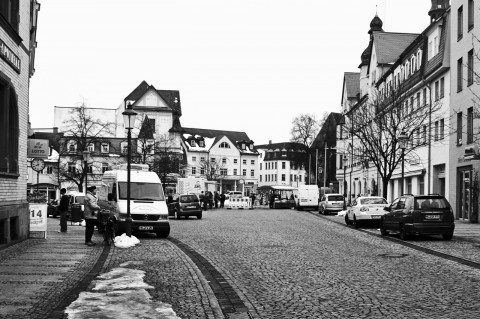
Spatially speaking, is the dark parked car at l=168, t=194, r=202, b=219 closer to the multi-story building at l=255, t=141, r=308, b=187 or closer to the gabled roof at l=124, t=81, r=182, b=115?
the gabled roof at l=124, t=81, r=182, b=115

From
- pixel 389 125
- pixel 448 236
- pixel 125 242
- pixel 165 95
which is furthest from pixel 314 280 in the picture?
pixel 165 95

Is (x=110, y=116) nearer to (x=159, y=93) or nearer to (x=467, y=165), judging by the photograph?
(x=159, y=93)

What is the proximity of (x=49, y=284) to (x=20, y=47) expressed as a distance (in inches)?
453

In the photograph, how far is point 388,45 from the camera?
2482 inches

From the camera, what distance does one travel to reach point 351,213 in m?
32.8

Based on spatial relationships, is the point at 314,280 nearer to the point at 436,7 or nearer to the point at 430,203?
the point at 430,203

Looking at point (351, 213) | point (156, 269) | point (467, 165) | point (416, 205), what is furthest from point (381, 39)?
point (156, 269)

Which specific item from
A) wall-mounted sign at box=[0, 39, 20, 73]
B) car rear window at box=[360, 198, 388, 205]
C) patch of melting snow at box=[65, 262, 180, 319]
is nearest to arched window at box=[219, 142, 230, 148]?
car rear window at box=[360, 198, 388, 205]

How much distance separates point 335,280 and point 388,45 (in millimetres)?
53944

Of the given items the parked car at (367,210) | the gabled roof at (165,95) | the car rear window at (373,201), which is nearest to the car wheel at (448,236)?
the parked car at (367,210)

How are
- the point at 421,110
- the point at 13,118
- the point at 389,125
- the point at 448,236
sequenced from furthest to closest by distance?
the point at 389,125
the point at 421,110
the point at 448,236
the point at 13,118

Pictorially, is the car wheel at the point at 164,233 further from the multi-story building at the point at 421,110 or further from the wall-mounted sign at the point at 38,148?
the multi-story building at the point at 421,110

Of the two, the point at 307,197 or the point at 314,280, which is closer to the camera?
the point at 314,280

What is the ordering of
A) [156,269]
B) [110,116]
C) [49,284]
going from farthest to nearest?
[110,116]
[156,269]
[49,284]
